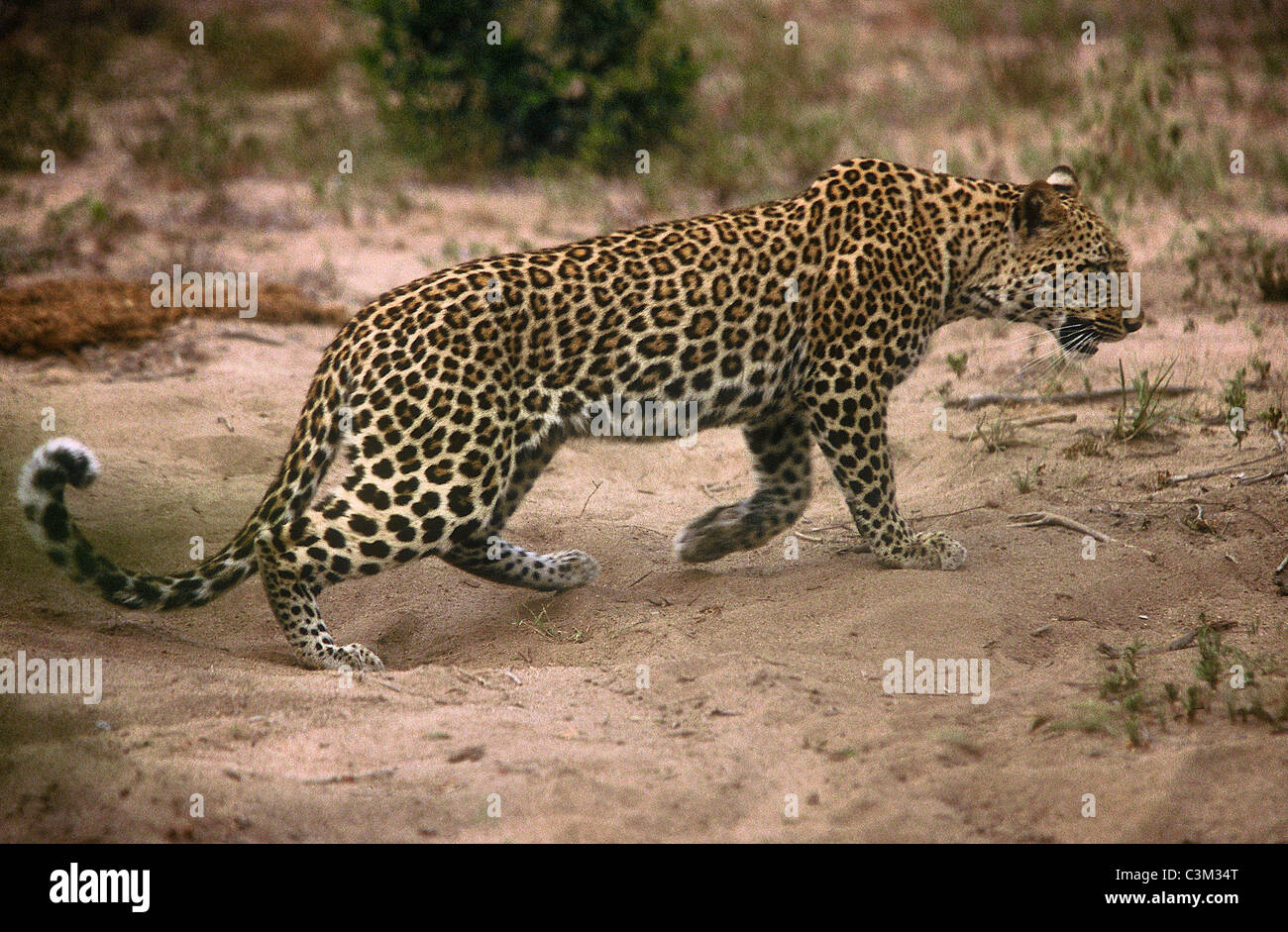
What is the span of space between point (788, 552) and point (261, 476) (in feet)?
9.72

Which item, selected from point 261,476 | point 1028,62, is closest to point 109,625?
point 261,476

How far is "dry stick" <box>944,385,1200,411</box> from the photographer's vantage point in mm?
7547

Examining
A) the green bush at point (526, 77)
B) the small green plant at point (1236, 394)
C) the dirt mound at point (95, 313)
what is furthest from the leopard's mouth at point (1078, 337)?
the green bush at point (526, 77)

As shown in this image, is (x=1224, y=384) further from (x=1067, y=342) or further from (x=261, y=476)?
(x=261, y=476)

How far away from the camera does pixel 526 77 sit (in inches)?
480

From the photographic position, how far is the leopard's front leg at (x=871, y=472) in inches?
232

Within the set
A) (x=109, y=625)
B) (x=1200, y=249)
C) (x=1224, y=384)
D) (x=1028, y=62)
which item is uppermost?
(x=1028, y=62)

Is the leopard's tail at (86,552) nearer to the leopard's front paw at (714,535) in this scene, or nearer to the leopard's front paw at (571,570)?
the leopard's front paw at (571,570)

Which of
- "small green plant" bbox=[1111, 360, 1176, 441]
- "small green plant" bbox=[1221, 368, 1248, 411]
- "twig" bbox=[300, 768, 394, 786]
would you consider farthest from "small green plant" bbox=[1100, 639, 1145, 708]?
"twig" bbox=[300, 768, 394, 786]

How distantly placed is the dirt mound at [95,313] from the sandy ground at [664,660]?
60 centimetres

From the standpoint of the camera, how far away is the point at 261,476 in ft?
24.0

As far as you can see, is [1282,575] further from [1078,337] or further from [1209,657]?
[1078,337]

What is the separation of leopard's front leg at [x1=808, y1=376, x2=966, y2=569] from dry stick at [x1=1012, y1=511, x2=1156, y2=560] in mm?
502

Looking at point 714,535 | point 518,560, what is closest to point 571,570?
point 518,560
